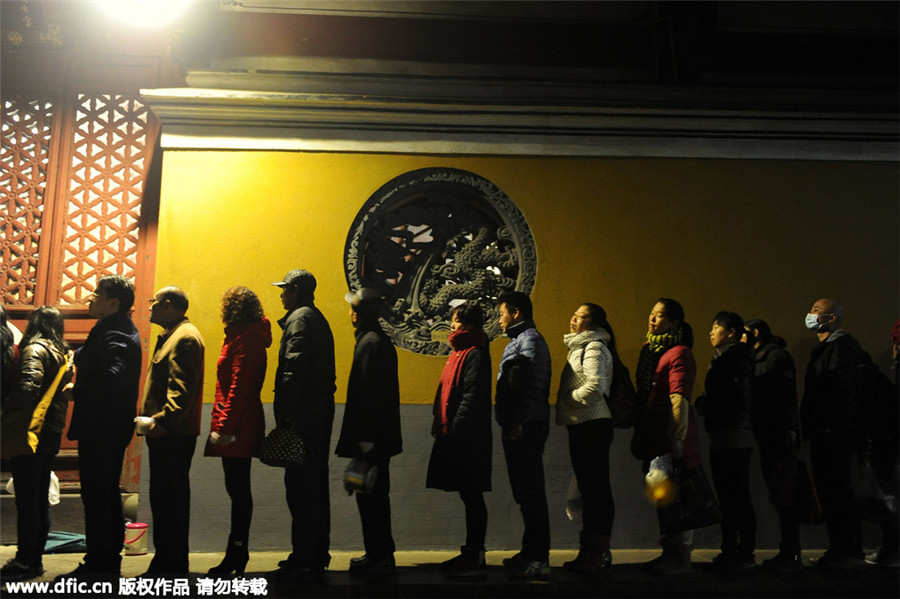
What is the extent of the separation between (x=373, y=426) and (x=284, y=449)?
62 centimetres

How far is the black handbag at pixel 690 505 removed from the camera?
580 centimetres

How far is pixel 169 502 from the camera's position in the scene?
17.8 ft

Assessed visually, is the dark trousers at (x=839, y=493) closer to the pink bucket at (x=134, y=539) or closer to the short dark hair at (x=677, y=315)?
the short dark hair at (x=677, y=315)

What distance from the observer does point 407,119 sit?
300 inches

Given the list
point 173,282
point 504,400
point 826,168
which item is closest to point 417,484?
point 504,400

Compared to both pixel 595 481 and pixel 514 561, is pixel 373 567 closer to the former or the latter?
pixel 514 561

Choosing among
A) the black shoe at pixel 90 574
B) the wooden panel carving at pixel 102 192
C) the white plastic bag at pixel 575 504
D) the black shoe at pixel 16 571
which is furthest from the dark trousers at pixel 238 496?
the wooden panel carving at pixel 102 192

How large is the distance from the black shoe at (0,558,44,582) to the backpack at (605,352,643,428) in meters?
4.29

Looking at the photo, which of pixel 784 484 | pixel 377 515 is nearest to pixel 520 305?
pixel 377 515

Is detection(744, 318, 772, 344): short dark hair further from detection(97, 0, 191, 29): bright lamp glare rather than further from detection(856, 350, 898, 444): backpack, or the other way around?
detection(97, 0, 191, 29): bright lamp glare

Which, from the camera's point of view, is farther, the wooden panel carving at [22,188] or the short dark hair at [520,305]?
the wooden panel carving at [22,188]

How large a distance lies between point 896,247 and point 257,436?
244 inches

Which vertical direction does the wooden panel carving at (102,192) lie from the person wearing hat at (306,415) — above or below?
above

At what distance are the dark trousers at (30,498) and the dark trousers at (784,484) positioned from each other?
5250 millimetres
